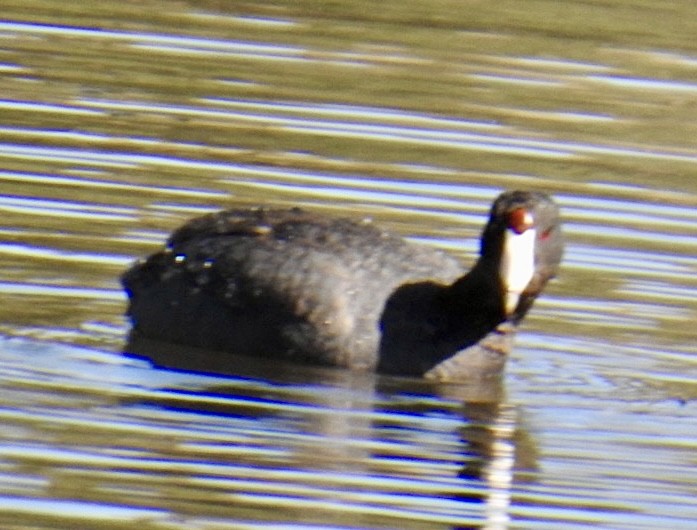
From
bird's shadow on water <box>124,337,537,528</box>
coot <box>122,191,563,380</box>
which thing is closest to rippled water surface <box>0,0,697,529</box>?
bird's shadow on water <box>124,337,537,528</box>

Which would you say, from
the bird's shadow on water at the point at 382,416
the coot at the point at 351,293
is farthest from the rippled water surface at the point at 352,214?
the coot at the point at 351,293

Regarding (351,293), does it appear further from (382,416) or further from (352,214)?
(352,214)

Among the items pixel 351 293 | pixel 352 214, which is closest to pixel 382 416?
pixel 351 293

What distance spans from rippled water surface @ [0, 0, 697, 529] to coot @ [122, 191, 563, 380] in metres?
0.12

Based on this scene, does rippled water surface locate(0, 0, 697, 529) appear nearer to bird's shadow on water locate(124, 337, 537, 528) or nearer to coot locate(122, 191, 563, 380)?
bird's shadow on water locate(124, 337, 537, 528)

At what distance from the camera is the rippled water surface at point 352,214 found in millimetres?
6855

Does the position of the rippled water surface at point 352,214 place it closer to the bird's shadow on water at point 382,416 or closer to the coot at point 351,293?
the bird's shadow on water at point 382,416

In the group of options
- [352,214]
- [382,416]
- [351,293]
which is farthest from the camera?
[352,214]

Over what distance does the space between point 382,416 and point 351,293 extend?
77 centimetres

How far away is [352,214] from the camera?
10547 millimetres

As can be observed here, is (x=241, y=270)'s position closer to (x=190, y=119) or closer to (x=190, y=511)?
(x=190, y=511)

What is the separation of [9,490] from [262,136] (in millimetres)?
5405

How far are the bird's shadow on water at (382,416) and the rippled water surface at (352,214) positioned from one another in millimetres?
17

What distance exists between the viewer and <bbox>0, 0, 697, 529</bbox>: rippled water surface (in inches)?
270
